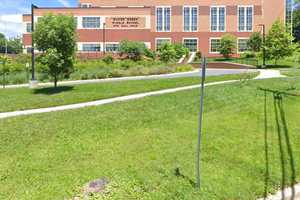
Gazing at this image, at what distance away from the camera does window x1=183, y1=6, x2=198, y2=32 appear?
65.6 meters

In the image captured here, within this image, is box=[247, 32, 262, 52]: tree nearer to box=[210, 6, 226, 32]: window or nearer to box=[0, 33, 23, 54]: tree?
box=[210, 6, 226, 32]: window

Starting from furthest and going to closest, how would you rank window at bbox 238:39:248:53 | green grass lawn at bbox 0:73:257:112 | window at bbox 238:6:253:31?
1. window at bbox 238:6:253:31
2. window at bbox 238:39:248:53
3. green grass lawn at bbox 0:73:257:112

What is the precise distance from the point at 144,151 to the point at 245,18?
62.4 metres

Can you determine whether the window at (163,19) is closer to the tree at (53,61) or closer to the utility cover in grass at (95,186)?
the tree at (53,61)

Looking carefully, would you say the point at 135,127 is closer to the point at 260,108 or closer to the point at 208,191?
the point at 208,191

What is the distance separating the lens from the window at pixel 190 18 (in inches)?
2581

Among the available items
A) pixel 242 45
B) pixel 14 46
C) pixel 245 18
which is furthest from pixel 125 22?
pixel 14 46

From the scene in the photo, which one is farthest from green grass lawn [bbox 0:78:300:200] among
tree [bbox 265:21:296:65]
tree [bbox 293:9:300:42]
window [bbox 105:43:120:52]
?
tree [bbox 293:9:300:42]

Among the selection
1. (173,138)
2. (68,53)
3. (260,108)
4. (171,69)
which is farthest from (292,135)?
(171,69)

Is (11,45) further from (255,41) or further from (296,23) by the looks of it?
(255,41)

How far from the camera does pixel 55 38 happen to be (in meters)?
16.8

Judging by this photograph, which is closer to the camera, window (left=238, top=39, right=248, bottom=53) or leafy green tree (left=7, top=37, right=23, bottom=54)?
window (left=238, top=39, right=248, bottom=53)

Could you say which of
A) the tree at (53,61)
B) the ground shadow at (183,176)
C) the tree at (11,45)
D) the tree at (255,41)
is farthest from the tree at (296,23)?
the tree at (11,45)

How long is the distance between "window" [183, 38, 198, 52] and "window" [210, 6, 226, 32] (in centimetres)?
393
